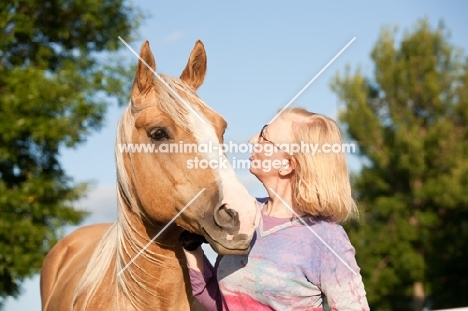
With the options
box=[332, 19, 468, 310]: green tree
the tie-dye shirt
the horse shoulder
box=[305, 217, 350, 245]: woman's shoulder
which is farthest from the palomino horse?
box=[332, 19, 468, 310]: green tree

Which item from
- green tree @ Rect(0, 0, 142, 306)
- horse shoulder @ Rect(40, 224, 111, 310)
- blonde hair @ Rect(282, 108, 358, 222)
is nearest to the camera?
blonde hair @ Rect(282, 108, 358, 222)

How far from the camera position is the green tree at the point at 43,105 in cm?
1148

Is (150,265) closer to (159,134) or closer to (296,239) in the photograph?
(159,134)

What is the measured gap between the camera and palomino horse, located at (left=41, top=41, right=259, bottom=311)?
3025 mm

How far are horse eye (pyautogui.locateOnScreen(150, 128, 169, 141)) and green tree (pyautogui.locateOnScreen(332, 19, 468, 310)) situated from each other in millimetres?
21358

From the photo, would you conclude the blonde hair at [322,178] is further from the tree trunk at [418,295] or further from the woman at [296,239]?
the tree trunk at [418,295]

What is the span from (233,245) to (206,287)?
0.57 m

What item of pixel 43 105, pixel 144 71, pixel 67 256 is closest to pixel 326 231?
pixel 144 71

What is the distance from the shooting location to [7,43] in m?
12.3

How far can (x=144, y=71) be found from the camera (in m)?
3.33

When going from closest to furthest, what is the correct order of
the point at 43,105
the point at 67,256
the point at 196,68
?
the point at 196,68 → the point at 67,256 → the point at 43,105

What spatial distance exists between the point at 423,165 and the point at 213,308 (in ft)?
77.3

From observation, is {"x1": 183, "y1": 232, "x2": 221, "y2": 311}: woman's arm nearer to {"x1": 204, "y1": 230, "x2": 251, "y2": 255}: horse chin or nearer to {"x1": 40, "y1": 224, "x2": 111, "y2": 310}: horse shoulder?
{"x1": 204, "y1": 230, "x2": 251, "y2": 255}: horse chin

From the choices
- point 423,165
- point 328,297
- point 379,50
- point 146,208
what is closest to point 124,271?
point 146,208
